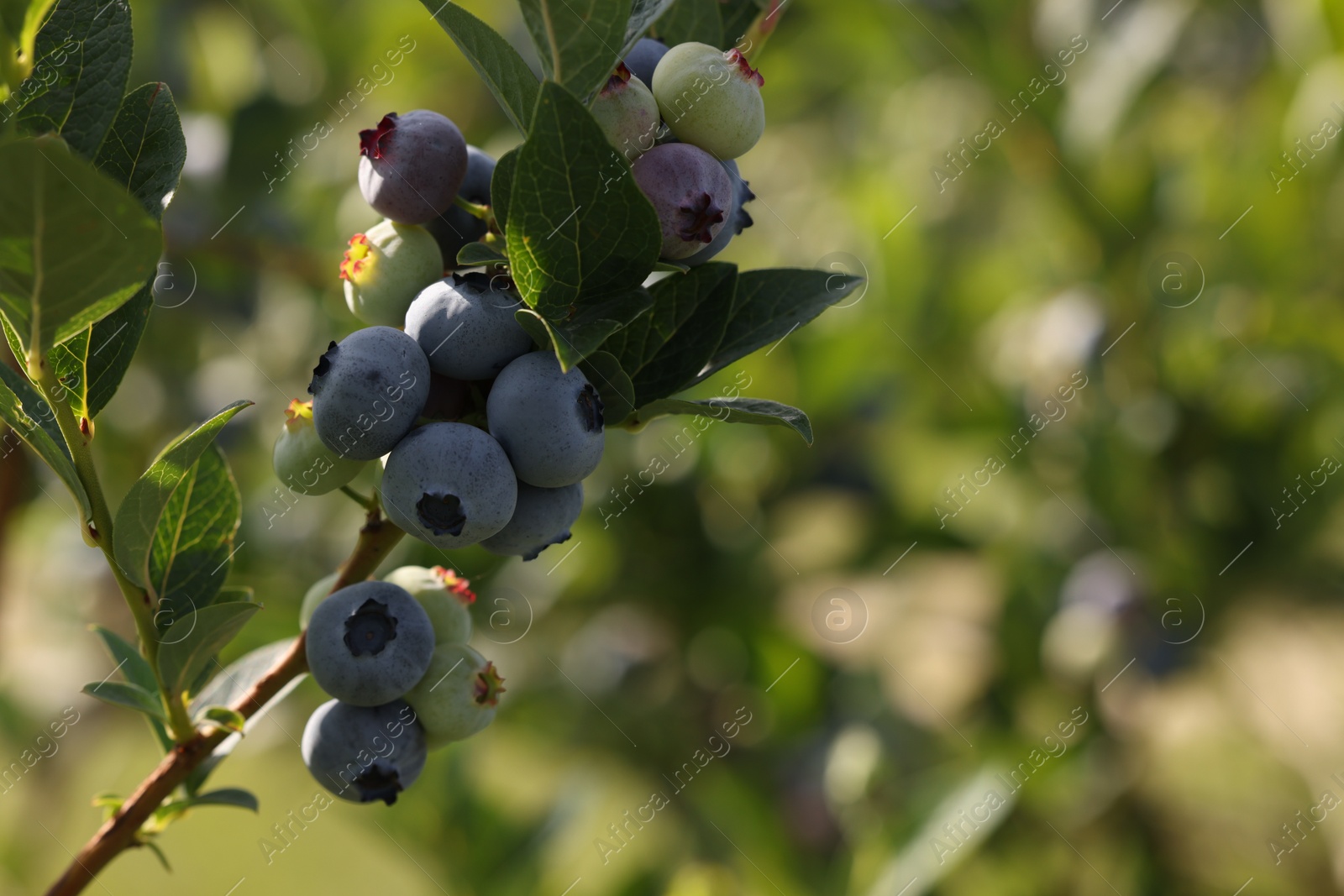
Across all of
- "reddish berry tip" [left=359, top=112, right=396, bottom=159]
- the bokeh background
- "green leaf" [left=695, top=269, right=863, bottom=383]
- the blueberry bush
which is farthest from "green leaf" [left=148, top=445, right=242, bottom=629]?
the bokeh background

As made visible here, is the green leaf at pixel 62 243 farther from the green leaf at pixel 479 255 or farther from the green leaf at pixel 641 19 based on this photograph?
the green leaf at pixel 641 19

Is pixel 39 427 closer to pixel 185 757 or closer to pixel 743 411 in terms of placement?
pixel 185 757

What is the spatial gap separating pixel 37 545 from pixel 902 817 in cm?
189

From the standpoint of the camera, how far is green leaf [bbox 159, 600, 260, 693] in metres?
0.55

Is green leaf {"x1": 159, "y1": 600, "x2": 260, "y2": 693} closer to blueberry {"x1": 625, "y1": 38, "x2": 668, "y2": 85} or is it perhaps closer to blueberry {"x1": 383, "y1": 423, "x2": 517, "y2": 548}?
blueberry {"x1": 383, "y1": 423, "x2": 517, "y2": 548}

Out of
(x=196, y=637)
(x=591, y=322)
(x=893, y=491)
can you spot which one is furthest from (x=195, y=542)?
(x=893, y=491)

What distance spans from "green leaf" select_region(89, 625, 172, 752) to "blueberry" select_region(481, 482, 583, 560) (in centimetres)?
24

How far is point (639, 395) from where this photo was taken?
0.59m

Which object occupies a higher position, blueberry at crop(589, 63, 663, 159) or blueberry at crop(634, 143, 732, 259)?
blueberry at crop(589, 63, 663, 159)

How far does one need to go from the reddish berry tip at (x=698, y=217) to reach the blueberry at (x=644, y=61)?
0.12 m

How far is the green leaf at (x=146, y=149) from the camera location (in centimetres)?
54

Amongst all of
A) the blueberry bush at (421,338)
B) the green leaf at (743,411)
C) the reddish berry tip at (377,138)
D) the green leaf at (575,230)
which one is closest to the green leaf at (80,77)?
the blueberry bush at (421,338)

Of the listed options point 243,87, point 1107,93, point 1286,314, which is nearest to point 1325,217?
point 1286,314

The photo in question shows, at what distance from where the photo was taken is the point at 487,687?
622mm
